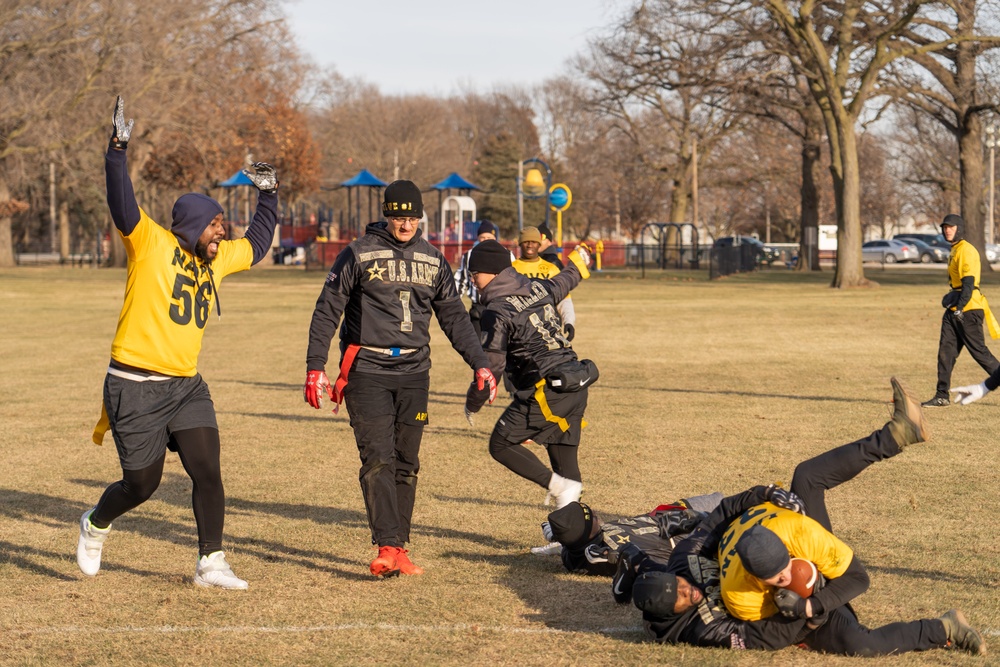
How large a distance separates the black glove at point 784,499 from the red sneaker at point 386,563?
7.10ft

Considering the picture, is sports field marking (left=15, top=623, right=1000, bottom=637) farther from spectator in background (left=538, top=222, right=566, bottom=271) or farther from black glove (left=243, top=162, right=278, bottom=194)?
spectator in background (left=538, top=222, right=566, bottom=271)

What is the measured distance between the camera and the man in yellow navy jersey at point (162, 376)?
6.18 m

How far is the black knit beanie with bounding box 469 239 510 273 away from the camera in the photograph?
7.59 metres

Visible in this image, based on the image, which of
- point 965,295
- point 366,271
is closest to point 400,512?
point 366,271

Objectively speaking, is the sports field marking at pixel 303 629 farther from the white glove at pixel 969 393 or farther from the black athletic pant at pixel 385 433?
the white glove at pixel 969 393

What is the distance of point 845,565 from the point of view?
5.29 meters

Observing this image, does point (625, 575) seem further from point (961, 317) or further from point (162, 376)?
point (961, 317)

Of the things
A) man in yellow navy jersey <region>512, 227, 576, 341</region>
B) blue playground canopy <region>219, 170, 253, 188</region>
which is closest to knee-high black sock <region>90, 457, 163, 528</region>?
man in yellow navy jersey <region>512, 227, 576, 341</region>

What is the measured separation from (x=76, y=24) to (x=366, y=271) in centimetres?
3266

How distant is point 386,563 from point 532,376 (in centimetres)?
150

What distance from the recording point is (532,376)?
733cm

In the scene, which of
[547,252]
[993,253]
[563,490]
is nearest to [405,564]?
[563,490]

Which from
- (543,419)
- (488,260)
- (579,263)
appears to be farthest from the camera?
(579,263)

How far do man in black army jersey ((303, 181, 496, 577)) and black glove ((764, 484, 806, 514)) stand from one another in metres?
2.12
